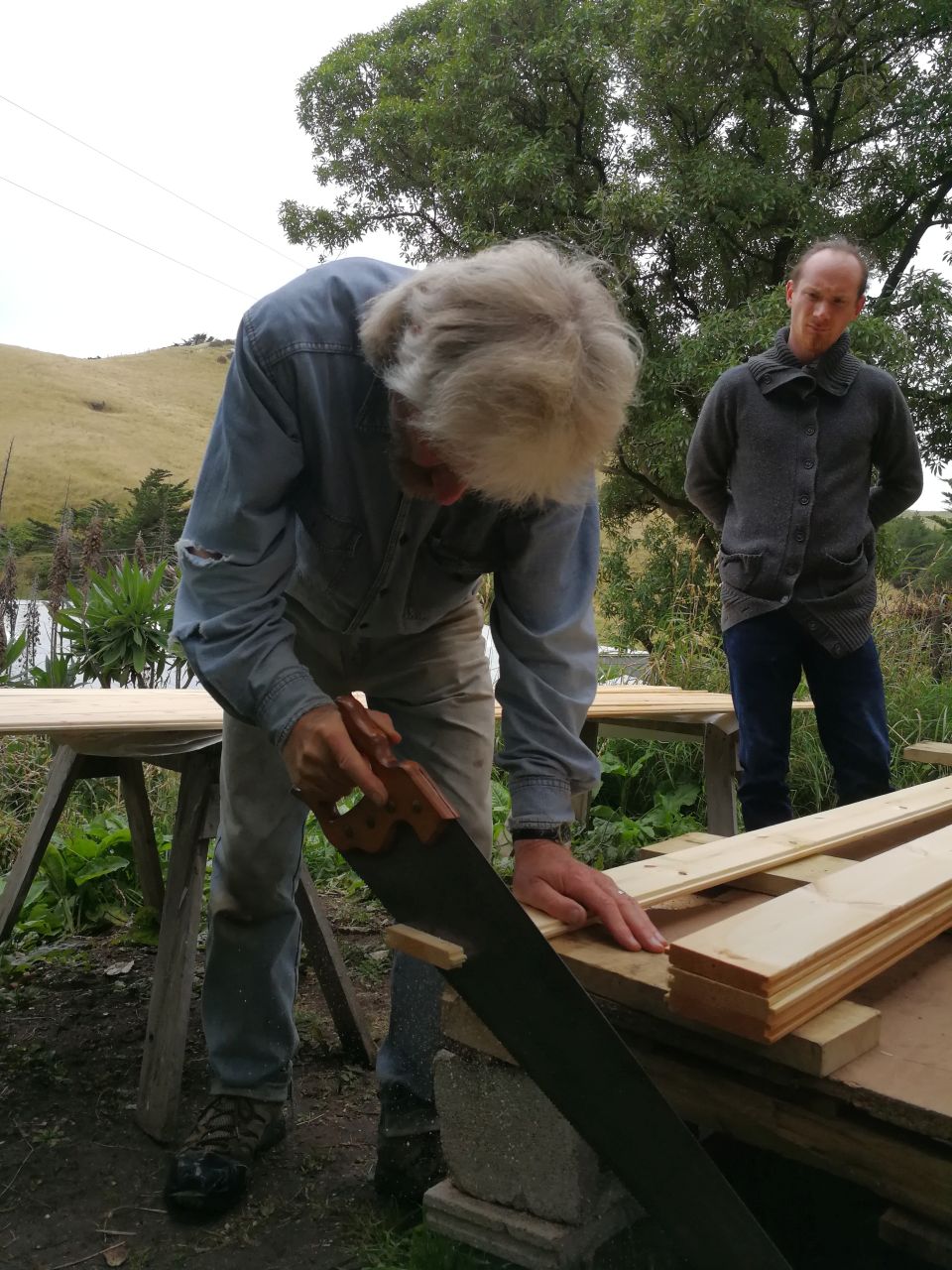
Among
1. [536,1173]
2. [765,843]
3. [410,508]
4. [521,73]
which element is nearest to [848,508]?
[765,843]

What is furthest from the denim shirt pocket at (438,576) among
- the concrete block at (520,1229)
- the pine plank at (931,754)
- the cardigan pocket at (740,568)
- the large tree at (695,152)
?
the large tree at (695,152)

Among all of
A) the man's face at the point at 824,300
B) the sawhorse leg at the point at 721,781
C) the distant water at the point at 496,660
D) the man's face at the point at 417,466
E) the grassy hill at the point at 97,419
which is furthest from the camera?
the grassy hill at the point at 97,419

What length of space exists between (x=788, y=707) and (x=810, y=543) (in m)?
0.61

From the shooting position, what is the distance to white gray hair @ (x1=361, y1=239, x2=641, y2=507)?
4.81 ft

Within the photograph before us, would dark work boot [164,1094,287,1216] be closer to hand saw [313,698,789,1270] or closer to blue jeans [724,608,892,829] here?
hand saw [313,698,789,1270]

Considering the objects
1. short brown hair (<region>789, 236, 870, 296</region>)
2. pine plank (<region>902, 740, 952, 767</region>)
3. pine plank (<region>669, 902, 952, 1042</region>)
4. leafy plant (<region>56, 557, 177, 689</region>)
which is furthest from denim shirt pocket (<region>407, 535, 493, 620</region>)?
leafy plant (<region>56, 557, 177, 689</region>)

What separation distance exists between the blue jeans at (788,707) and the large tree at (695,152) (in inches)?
360

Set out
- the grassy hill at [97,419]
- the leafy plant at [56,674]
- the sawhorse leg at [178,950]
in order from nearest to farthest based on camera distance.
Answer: the sawhorse leg at [178,950], the leafy plant at [56,674], the grassy hill at [97,419]

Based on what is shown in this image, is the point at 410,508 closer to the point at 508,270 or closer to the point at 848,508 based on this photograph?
the point at 508,270

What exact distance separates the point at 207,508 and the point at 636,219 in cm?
1308

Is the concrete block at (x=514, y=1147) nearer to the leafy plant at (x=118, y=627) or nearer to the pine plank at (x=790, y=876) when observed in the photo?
the pine plank at (x=790, y=876)

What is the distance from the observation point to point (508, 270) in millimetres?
1566

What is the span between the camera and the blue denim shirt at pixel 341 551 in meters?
1.85

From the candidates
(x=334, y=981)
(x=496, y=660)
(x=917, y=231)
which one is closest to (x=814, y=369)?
(x=334, y=981)
